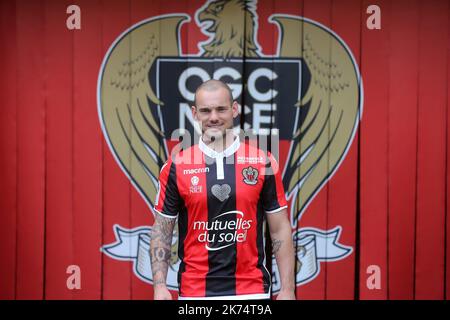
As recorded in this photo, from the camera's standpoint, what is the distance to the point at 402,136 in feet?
11.9

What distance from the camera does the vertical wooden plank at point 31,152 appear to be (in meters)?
3.63

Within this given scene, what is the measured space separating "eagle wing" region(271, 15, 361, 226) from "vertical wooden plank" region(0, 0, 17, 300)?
5.55ft

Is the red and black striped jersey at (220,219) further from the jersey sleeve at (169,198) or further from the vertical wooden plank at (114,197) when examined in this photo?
the vertical wooden plank at (114,197)

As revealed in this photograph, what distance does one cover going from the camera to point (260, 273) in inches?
105

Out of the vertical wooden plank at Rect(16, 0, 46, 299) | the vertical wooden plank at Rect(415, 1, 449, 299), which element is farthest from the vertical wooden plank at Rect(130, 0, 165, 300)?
the vertical wooden plank at Rect(415, 1, 449, 299)

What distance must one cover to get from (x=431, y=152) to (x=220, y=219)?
173 centimetres

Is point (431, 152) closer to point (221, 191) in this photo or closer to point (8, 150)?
point (221, 191)

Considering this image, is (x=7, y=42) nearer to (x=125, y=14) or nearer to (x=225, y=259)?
(x=125, y=14)

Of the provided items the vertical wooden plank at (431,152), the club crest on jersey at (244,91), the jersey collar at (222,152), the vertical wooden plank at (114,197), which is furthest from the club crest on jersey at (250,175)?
the vertical wooden plank at (431,152)

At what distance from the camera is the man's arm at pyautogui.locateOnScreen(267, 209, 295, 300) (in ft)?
8.76

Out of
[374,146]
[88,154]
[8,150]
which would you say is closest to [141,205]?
[88,154]

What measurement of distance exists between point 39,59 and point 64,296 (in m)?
1.54

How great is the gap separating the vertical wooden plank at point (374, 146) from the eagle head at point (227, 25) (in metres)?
0.74
